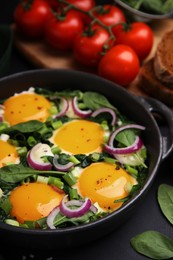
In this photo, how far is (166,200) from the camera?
300 cm

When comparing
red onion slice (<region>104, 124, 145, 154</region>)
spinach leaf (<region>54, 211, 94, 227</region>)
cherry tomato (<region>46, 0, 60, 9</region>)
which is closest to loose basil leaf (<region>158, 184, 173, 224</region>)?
red onion slice (<region>104, 124, 145, 154</region>)

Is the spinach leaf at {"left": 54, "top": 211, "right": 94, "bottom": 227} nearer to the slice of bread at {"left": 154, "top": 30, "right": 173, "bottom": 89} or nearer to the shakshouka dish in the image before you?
the shakshouka dish

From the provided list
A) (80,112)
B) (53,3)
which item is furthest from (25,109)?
(53,3)

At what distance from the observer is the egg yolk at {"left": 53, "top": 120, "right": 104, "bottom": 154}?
3.06 meters

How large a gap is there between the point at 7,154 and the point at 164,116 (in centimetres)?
101

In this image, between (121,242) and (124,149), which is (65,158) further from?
(121,242)

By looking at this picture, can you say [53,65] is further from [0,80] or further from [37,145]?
[37,145]

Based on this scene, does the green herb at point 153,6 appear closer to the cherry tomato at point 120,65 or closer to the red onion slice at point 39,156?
the cherry tomato at point 120,65

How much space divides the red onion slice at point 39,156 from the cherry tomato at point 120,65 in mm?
897

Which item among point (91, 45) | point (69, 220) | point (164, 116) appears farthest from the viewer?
point (91, 45)

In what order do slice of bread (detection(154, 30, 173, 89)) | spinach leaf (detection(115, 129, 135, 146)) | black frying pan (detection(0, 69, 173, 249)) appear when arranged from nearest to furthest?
black frying pan (detection(0, 69, 173, 249)) → spinach leaf (detection(115, 129, 135, 146)) → slice of bread (detection(154, 30, 173, 89))

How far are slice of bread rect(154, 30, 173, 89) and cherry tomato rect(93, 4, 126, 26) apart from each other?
48 cm

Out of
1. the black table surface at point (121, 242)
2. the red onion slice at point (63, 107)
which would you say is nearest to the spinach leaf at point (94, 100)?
the red onion slice at point (63, 107)

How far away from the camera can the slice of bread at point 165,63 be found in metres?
3.52
